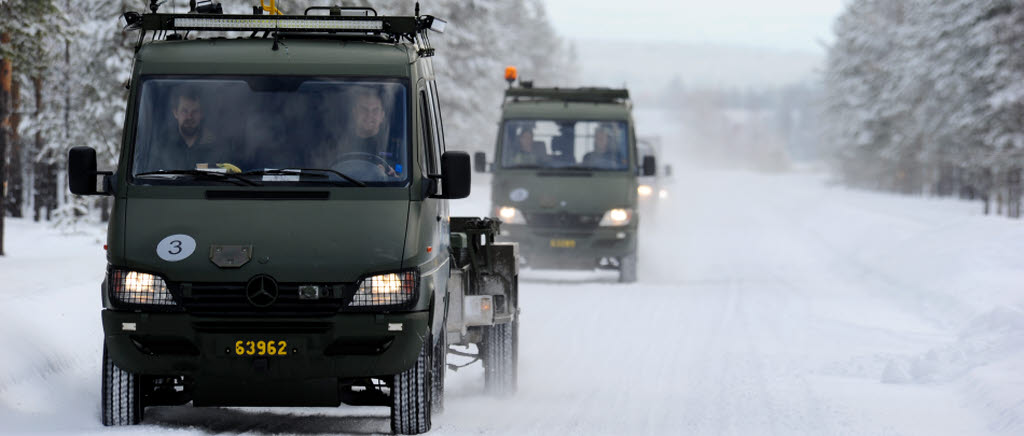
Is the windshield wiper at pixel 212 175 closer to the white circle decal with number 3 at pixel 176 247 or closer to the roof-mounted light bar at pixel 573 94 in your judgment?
the white circle decal with number 3 at pixel 176 247

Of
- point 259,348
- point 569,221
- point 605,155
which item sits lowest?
point 259,348

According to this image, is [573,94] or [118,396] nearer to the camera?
[118,396]

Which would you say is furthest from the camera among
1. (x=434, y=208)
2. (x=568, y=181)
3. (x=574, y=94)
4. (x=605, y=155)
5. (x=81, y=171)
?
(x=574, y=94)

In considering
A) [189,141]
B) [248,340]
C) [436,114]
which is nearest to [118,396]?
[248,340]

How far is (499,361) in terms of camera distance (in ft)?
35.1

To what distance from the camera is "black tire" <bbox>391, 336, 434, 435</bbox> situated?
806 centimetres

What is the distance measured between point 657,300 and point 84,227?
16307mm

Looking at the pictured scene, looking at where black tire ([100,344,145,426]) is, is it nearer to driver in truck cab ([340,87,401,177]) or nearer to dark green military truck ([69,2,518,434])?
dark green military truck ([69,2,518,434])

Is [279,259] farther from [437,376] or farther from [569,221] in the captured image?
[569,221]

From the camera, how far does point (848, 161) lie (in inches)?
3474

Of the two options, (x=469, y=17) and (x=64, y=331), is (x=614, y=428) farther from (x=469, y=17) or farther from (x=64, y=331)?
(x=469, y=17)

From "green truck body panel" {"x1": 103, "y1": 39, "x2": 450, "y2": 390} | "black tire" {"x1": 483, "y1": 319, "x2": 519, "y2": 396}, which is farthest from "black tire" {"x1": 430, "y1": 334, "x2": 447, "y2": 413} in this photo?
"black tire" {"x1": 483, "y1": 319, "x2": 519, "y2": 396}

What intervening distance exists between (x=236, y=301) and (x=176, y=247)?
43 centimetres

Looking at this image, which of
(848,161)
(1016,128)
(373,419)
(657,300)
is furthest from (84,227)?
(848,161)
